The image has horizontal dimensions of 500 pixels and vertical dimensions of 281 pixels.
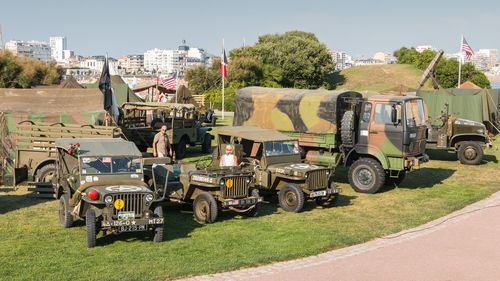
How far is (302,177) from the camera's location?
1326cm

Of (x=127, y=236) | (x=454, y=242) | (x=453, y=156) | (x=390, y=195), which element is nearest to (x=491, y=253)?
(x=454, y=242)

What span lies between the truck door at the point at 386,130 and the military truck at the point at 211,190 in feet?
17.1

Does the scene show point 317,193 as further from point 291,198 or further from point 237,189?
point 237,189

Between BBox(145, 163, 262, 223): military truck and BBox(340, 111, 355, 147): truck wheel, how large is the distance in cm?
481

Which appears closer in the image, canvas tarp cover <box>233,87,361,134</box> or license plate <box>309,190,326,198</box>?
license plate <box>309,190,326,198</box>

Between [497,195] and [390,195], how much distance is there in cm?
317

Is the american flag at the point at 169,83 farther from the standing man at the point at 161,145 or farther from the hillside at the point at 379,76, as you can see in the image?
the hillside at the point at 379,76

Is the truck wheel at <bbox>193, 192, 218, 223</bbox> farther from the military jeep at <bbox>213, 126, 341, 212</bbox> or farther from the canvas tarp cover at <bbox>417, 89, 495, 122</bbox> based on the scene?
the canvas tarp cover at <bbox>417, 89, 495, 122</bbox>

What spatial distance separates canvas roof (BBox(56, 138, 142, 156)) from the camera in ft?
37.8

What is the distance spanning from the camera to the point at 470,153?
22328mm

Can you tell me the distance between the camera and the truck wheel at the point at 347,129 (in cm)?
1641

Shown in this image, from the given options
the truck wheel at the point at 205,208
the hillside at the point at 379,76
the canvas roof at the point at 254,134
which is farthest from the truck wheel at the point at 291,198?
the hillside at the point at 379,76

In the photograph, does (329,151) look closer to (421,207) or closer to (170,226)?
(421,207)

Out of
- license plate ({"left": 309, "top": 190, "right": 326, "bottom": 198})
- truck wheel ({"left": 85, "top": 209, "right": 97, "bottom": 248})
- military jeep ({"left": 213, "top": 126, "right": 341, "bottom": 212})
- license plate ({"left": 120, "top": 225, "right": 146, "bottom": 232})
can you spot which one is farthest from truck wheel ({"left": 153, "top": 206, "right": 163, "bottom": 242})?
license plate ({"left": 309, "top": 190, "right": 326, "bottom": 198})
